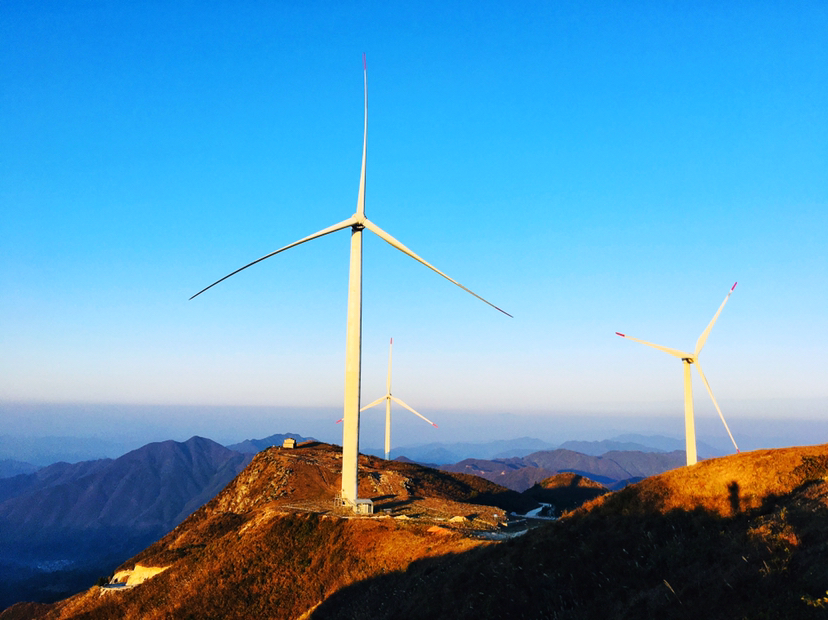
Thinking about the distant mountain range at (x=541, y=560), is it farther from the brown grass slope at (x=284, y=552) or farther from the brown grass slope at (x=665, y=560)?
the brown grass slope at (x=284, y=552)

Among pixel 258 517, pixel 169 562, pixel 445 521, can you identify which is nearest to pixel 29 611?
pixel 169 562

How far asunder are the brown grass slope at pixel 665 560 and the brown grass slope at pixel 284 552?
626 centimetres

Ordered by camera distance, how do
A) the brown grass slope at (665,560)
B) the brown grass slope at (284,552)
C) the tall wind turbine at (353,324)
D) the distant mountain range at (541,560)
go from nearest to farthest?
the brown grass slope at (665,560) < the distant mountain range at (541,560) < the brown grass slope at (284,552) < the tall wind turbine at (353,324)

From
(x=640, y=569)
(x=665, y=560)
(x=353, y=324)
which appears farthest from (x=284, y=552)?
(x=665, y=560)

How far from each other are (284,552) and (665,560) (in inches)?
1547

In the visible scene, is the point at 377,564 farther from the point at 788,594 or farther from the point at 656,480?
the point at 788,594

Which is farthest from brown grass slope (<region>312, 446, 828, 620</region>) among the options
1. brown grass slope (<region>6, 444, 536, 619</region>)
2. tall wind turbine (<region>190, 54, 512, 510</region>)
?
tall wind turbine (<region>190, 54, 512, 510</region>)

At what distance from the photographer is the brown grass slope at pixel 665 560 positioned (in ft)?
73.1

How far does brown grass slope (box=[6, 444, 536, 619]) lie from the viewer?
4794cm

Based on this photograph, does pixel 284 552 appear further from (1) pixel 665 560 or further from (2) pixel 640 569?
(1) pixel 665 560

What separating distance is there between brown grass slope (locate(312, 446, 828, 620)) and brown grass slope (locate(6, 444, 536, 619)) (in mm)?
6256

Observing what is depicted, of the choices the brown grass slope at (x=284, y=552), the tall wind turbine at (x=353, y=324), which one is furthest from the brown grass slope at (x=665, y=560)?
the tall wind turbine at (x=353, y=324)

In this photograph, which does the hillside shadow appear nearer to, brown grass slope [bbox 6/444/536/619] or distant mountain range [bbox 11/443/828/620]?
distant mountain range [bbox 11/443/828/620]

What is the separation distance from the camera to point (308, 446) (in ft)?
390
